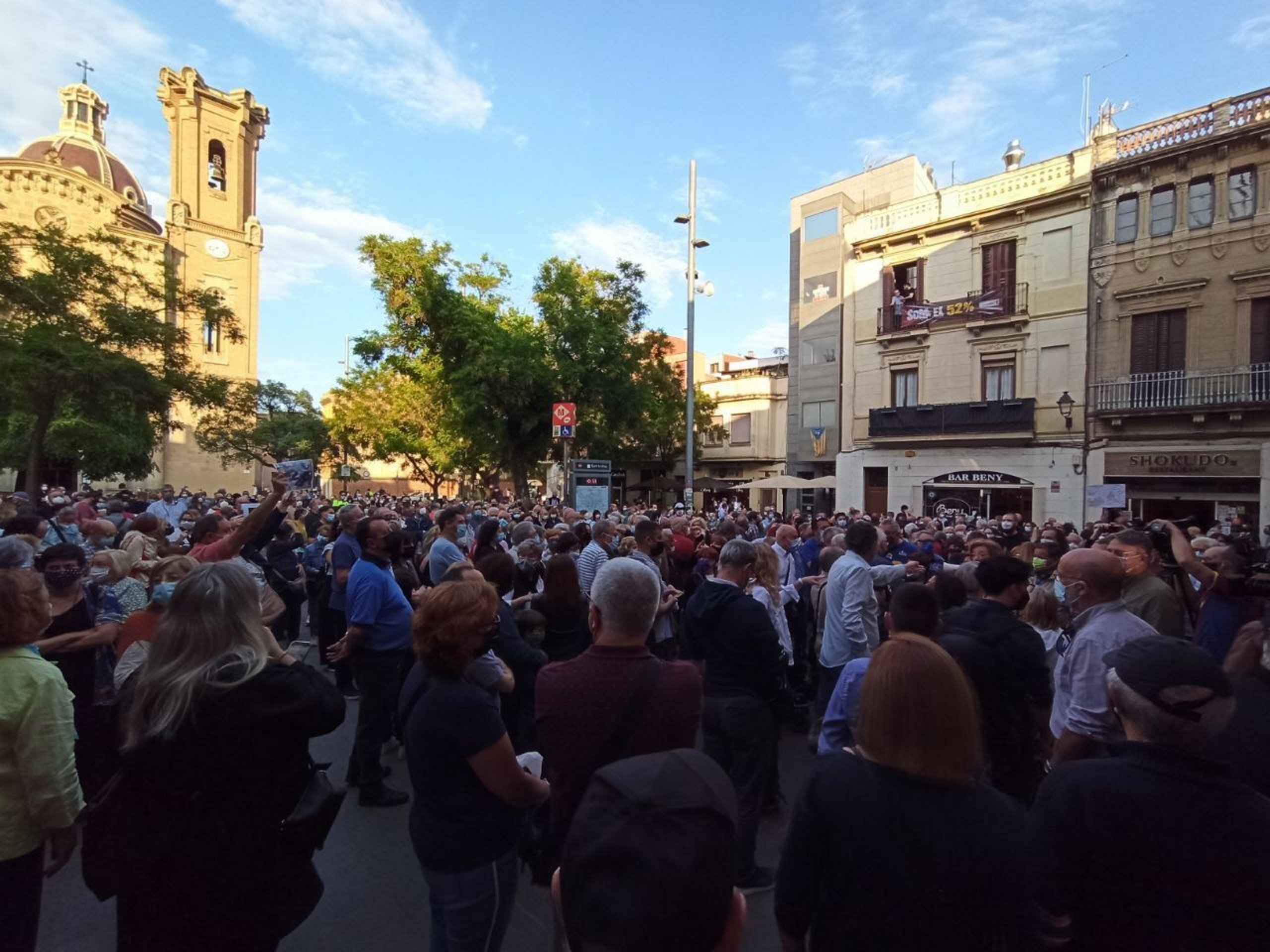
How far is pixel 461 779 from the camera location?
2.44 meters

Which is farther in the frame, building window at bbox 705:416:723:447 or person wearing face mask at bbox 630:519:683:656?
building window at bbox 705:416:723:447

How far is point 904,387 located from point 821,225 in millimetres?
7946

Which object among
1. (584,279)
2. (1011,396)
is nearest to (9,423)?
(584,279)

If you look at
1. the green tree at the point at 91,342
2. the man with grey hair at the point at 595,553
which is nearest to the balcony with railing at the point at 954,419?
the man with grey hair at the point at 595,553

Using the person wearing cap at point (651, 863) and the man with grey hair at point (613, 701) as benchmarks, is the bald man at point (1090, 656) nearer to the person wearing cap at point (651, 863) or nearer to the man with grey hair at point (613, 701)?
the man with grey hair at point (613, 701)

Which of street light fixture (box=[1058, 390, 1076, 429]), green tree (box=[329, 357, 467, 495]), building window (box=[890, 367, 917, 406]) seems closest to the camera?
street light fixture (box=[1058, 390, 1076, 429])

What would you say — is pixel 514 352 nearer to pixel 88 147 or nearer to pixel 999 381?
pixel 999 381

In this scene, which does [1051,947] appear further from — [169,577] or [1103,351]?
[1103,351]

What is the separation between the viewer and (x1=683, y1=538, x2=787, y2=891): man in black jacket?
12.6 ft

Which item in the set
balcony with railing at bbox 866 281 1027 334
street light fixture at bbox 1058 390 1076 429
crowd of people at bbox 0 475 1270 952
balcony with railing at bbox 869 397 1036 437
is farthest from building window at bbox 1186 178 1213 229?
crowd of people at bbox 0 475 1270 952

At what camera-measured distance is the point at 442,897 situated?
2.51 meters

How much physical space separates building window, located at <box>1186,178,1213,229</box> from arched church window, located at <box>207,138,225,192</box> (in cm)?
4478

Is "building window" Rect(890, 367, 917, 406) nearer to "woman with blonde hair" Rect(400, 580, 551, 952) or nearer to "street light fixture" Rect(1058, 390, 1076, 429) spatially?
"street light fixture" Rect(1058, 390, 1076, 429)

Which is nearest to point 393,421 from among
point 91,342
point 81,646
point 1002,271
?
point 91,342
